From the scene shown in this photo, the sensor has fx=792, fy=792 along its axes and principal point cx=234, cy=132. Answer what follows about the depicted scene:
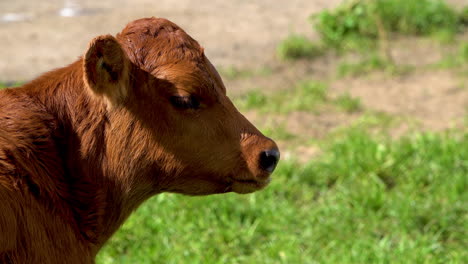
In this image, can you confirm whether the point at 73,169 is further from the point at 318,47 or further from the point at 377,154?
the point at 318,47

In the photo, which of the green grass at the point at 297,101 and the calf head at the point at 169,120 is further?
the green grass at the point at 297,101

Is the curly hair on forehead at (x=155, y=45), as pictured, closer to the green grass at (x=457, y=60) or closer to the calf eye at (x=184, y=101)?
the calf eye at (x=184, y=101)

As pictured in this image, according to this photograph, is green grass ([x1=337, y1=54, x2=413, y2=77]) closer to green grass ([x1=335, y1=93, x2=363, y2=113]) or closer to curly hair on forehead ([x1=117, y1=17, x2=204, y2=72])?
green grass ([x1=335, y1=93, x2=363, y2=113])

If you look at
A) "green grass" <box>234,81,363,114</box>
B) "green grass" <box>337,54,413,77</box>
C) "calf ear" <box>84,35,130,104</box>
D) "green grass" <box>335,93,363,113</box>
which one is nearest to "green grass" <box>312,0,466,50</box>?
"green grass" <box>337,54,413,77</box>

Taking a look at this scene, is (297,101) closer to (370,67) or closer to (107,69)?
(370,67)

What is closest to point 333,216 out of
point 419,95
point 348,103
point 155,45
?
point 348,103

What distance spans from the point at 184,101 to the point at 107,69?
33cm

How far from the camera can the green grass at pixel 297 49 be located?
918cm

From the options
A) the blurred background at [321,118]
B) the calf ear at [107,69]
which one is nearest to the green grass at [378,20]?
the blurred background at [321,118]

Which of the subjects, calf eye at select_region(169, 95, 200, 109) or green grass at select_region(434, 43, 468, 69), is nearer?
calf eye at select_region(169, 95, 200, 109)

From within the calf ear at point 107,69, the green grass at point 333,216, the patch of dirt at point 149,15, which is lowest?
the patch of dirt at point 149,15

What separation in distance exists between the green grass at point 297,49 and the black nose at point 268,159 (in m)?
5.96

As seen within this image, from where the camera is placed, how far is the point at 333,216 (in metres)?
5.43

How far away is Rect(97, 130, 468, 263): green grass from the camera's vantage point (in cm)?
489
